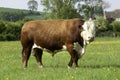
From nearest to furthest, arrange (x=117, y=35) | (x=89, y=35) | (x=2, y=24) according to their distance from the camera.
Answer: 1. (x=89, y=35)
2. (x=2, y=24)
3. (x=117, y=35)

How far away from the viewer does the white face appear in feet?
59.7

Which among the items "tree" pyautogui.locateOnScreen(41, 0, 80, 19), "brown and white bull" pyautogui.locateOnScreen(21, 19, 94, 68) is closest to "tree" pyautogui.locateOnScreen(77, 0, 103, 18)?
"tree" pyautogui.locateOnScreen(41, 0, 80, 19)

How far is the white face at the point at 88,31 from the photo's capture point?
1819 cm

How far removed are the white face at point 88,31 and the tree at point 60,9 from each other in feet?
294

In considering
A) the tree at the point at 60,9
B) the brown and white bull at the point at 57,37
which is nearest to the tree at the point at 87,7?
the tree at the point at 60,9

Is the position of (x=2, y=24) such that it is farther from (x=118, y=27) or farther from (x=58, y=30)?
(x=58, y=30)

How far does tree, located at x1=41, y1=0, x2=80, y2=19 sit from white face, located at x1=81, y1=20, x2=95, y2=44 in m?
89.6

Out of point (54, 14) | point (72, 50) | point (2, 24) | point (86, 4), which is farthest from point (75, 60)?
point (86, 4)

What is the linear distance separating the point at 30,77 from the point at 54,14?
97041 millimetres

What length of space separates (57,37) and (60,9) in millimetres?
91486

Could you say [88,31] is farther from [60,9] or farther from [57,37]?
[60,9]

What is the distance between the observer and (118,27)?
95312mm

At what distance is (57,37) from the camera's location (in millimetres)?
18750

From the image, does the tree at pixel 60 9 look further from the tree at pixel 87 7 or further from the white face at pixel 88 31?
the white face at pixel 88 31
